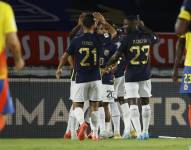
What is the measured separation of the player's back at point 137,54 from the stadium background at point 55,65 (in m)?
3.59

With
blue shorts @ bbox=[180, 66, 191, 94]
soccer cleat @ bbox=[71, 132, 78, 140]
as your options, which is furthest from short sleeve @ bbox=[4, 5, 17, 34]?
soccer cleat @ bbox=[71, 132, 78, 140]

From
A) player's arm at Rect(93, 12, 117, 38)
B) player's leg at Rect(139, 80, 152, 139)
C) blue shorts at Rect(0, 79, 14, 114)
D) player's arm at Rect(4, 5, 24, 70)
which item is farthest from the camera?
player's arm at Rect(93, 12, 117, 38)

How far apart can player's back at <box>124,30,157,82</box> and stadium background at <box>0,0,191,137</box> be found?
359 cm

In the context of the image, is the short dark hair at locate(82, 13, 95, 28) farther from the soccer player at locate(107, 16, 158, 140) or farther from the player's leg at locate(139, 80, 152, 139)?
the player's leg at locate(139, 80, 152, 139)

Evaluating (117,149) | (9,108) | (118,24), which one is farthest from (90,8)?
(9,108)

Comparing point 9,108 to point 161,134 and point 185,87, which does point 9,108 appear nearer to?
point 185,87

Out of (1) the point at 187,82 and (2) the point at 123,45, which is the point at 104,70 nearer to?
(2) the point at 123,45

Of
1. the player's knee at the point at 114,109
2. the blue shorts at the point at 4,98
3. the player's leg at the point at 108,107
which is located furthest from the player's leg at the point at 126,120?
the blue shorts at the point at 4,98

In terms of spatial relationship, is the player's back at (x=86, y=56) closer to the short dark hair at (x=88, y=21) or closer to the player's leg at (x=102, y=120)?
the short dark hair at (x=88, y=21)

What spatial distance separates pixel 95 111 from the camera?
13852 millimetres

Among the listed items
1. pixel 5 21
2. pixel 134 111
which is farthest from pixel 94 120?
pixel 5 21

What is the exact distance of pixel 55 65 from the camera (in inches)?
733

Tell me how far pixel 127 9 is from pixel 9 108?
1127 centimetres

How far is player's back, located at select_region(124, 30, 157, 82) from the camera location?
14094 mm
